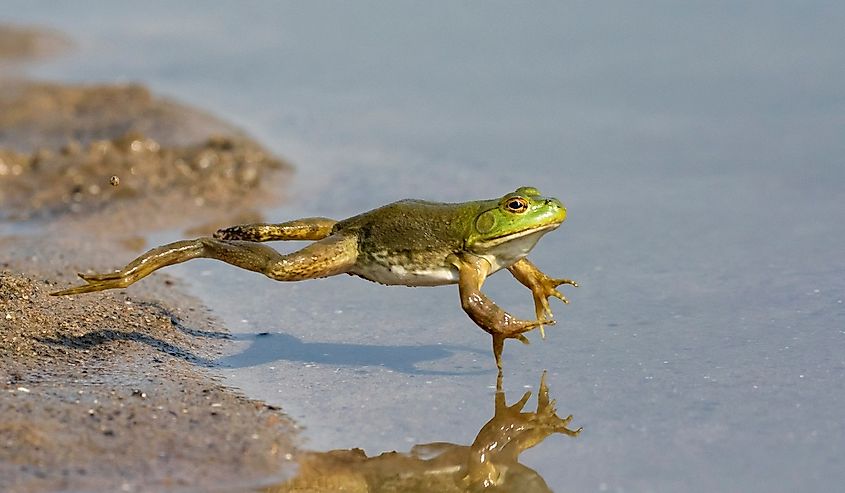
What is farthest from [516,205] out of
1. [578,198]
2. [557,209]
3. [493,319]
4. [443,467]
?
[578,198]

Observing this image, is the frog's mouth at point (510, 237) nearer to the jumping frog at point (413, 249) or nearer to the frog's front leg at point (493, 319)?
the jumping frog at point (413, 249)

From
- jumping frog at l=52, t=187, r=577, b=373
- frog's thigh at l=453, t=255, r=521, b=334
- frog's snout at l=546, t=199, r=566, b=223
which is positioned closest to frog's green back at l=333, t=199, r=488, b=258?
jumping frog at l=52, t=187, r=577, b=373

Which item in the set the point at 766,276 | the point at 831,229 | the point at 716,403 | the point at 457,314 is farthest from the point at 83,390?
the point at 831,229

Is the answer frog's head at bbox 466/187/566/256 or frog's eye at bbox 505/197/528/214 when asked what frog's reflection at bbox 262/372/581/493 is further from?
frog's eye at bbox 505/197/528/214

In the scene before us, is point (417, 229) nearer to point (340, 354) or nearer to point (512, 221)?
point (512, 221)

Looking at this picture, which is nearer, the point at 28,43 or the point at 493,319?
the point at 493,319

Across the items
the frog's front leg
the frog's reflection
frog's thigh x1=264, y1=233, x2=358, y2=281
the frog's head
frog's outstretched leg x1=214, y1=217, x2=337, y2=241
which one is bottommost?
the frog's reflection
